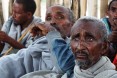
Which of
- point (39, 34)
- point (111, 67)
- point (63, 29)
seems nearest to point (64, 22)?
point (63, 29)

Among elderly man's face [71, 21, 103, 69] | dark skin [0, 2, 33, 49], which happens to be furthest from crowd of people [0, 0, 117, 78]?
dark skin [0, 2, 33, 49]

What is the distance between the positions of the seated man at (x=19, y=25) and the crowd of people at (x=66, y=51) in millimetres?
932

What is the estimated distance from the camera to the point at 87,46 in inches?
80.7

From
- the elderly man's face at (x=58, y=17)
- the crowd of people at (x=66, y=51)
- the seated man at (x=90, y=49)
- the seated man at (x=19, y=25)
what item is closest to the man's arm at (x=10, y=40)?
the seated man at (x=19, y=25)

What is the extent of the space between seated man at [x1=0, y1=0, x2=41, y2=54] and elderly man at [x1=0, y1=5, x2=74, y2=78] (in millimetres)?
952

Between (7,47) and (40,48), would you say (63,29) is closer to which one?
(40,48)

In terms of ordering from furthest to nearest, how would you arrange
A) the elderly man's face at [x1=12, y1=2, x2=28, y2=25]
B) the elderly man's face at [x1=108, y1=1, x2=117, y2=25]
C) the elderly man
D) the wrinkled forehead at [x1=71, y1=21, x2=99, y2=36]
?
the elderly man's face at [x1=12, y1=2, x2=28, y2=25] → the elderly man's face at [x1=108, y1=1, x2=117, y2=25] → the elderly man → the wrinkled forehead at [x1=71, y1=21, x2=99, y2=36]

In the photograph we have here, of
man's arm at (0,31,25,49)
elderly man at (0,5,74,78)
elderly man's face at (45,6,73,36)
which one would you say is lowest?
man's arm at (0,31,25,49)

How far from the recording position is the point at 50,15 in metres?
2.63

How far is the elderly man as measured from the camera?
2.54 metres

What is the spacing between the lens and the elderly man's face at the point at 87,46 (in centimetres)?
205

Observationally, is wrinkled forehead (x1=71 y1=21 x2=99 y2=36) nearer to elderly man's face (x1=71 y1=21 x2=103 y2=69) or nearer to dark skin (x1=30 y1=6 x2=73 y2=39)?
elderly man's face (x1=71 y1=21 x2=103 y2=69)

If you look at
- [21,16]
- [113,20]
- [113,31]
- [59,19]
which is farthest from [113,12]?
[21,16]

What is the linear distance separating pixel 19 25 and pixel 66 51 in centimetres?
156
